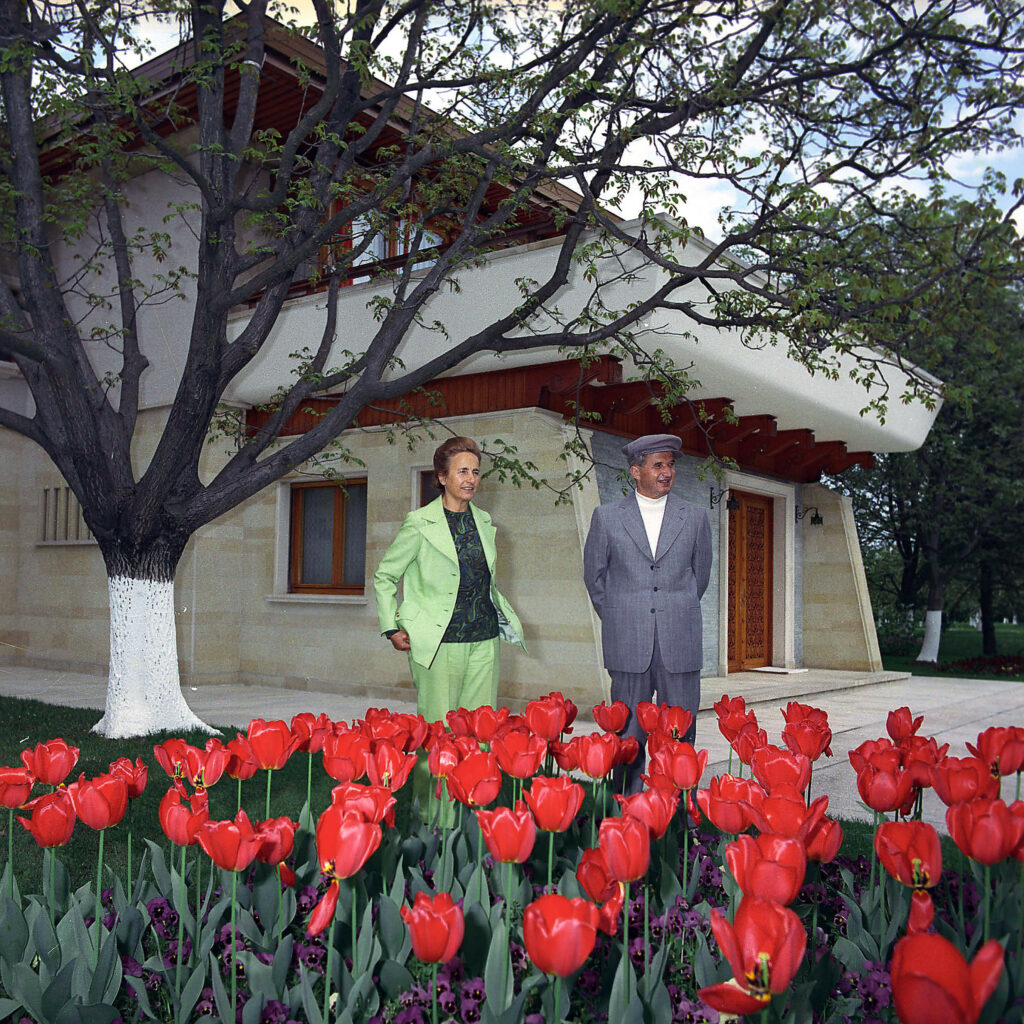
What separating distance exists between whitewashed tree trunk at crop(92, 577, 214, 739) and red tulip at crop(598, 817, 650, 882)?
684 centimetres

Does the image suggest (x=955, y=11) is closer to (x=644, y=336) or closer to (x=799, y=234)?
(x=799, y=234)

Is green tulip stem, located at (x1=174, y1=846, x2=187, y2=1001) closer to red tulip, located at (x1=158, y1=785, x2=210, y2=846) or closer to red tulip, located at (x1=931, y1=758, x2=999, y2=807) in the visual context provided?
red tulip, located at (x1=158, y1=785, x2=210, y2=846)

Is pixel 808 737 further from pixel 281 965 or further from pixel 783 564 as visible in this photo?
pixel 783 564

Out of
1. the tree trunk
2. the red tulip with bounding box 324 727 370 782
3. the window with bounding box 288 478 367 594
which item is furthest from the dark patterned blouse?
the tree trunk

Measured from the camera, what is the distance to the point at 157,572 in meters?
8.13

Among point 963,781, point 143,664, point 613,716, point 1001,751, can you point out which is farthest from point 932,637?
point 963,781

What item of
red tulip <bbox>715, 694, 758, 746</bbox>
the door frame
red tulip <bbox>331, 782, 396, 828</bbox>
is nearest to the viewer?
red tulip <bbox>331, 782, 396, 828</bbox>

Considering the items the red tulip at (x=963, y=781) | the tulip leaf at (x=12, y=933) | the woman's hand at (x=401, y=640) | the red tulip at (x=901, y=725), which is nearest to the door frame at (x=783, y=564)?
the woman's hand at (x=401, y=640)

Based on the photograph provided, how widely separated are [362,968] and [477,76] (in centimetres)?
751

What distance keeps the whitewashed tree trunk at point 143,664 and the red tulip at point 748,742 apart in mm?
6259

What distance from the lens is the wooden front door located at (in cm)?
1395

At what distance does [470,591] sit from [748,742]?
2395mm

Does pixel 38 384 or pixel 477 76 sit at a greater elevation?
pixel 477 76

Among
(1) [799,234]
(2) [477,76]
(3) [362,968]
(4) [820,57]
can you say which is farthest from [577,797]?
(4) [820,57]
